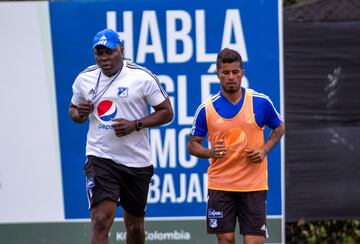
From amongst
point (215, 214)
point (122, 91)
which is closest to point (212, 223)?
point (215, 214)

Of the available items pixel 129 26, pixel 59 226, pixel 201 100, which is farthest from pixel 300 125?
pixel 59 226

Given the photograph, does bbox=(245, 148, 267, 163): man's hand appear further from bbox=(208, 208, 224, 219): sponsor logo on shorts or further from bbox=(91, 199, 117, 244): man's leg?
bbox=(91, 199, 117, 244): man's leg

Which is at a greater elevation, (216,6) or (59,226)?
(216,6)

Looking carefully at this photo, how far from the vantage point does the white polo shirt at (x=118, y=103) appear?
6.48m

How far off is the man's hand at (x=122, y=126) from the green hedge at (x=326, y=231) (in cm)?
205

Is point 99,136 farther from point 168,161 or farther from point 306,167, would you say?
point 306,167

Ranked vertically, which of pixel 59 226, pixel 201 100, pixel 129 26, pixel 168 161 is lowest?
pixel 59 226

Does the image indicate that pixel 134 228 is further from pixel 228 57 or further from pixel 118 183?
pixel 228 57

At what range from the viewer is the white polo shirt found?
648 cm

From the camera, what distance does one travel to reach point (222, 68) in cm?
614

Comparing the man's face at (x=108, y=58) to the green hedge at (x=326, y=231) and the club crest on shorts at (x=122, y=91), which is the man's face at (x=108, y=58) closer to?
the club crest on shorts at (x=122, y=91)

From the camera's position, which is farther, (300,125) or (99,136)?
(300,125)

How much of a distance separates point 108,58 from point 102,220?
113cm

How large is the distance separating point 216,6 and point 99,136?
5.09 feet
